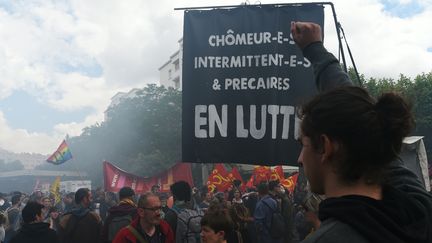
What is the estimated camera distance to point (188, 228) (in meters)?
5.62

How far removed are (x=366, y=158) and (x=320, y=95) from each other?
21 cm

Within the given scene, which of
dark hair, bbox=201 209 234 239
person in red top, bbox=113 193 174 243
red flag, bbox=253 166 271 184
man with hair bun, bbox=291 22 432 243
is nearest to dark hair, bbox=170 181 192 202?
person in red top, bbox=113 193 174 243

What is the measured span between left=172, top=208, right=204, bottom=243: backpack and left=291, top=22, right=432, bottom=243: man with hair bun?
436 cm

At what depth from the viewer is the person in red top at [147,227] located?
4973 mm

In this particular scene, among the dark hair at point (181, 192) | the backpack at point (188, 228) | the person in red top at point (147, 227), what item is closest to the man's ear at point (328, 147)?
the person in red top at point (147, 227)

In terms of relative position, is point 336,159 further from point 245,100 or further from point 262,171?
point 262,171

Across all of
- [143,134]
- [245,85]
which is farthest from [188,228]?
[143,134]

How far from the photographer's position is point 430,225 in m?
1.41

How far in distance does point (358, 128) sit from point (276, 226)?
7.60 meters

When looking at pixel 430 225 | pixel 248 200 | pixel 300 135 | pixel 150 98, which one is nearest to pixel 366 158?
pixel 300 135

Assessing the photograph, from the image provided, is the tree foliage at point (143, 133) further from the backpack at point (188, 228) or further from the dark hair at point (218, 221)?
the dark hair at point (218, 221)

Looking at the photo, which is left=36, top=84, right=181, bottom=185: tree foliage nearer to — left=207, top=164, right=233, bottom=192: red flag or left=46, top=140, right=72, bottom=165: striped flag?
left=46, top=140, right=72, bottom=165: striped flag

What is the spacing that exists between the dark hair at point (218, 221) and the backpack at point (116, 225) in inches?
89.8

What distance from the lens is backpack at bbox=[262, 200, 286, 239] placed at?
8.62 metres
